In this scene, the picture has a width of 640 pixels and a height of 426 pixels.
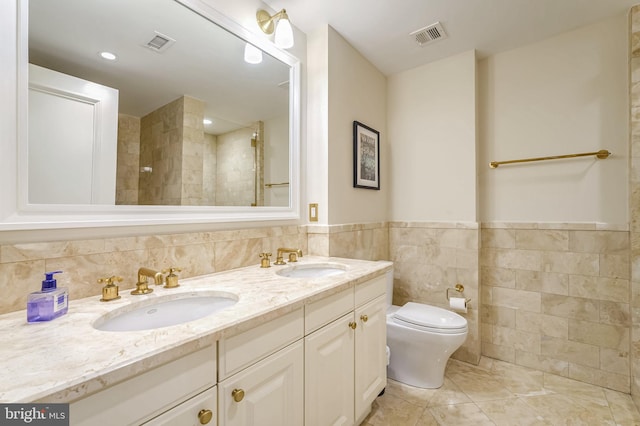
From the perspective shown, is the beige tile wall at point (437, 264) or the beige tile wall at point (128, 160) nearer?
the beige tile wall at point (128, 160)

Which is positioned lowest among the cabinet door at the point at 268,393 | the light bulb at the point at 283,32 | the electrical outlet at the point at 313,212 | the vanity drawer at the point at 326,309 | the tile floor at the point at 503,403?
the tile floor at the point at 503,403

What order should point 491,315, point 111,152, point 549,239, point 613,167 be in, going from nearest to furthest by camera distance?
point 111,152 < point 613,167 < point 549,239 < point 491,315

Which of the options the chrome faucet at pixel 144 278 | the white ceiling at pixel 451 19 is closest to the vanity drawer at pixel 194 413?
the chrome faucet at pixel 144 278

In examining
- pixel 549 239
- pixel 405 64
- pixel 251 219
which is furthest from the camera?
pixel 405 64

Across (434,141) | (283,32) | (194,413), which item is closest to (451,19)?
(434,141)

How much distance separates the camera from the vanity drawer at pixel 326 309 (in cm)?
110

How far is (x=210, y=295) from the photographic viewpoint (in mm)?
1122

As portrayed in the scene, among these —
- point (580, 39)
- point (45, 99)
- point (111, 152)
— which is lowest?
point (111, 152)

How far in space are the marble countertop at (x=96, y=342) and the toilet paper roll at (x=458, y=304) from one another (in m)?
1.48

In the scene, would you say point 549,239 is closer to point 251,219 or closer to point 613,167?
point 613,167

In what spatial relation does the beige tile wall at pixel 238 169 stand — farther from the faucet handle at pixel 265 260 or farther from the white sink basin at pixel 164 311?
the white sink basin at pixel 164 311

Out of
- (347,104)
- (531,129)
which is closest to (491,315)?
(531,129)

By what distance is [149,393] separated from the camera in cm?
63

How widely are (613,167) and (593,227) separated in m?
0.41
